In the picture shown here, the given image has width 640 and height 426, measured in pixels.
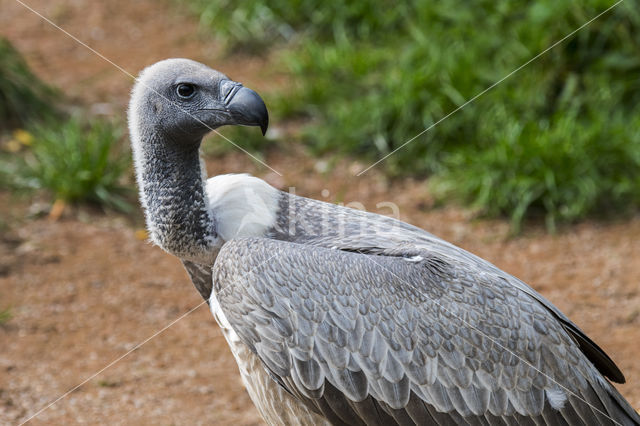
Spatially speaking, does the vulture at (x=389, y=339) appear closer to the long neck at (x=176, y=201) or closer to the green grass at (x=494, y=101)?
the long neck at (x=176, y=201)

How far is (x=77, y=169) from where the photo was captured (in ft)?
22.5

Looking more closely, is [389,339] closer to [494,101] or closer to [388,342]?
[388,342]

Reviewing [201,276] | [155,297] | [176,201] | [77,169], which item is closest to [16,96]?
[77,169]

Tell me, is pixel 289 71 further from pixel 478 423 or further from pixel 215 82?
pixel 478 423

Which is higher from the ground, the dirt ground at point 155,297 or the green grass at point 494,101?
the green grass at point 494,101

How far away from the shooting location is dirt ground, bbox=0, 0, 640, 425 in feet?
16.0

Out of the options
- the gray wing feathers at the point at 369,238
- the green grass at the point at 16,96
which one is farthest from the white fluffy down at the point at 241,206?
the green grass at the point at 16,96

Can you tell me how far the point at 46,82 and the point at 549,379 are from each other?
674 cm

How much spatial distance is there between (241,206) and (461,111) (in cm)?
400

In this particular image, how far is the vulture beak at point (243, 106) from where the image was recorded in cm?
364

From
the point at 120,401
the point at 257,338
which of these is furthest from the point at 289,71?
the point at 257,338

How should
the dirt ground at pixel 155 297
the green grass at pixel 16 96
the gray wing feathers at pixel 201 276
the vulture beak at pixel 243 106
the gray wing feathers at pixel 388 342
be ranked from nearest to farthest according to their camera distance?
the gray wing feathers at pixel 388 342 < the vulture beak at pixel 243 106 < the gray wing feathers at pixel 201 276 < the dirt ground at pixel 155 297 < the green grass at pixel 16 96

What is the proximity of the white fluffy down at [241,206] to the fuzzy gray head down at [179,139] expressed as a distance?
0.24 ft

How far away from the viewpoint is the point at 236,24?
9.44 meters
